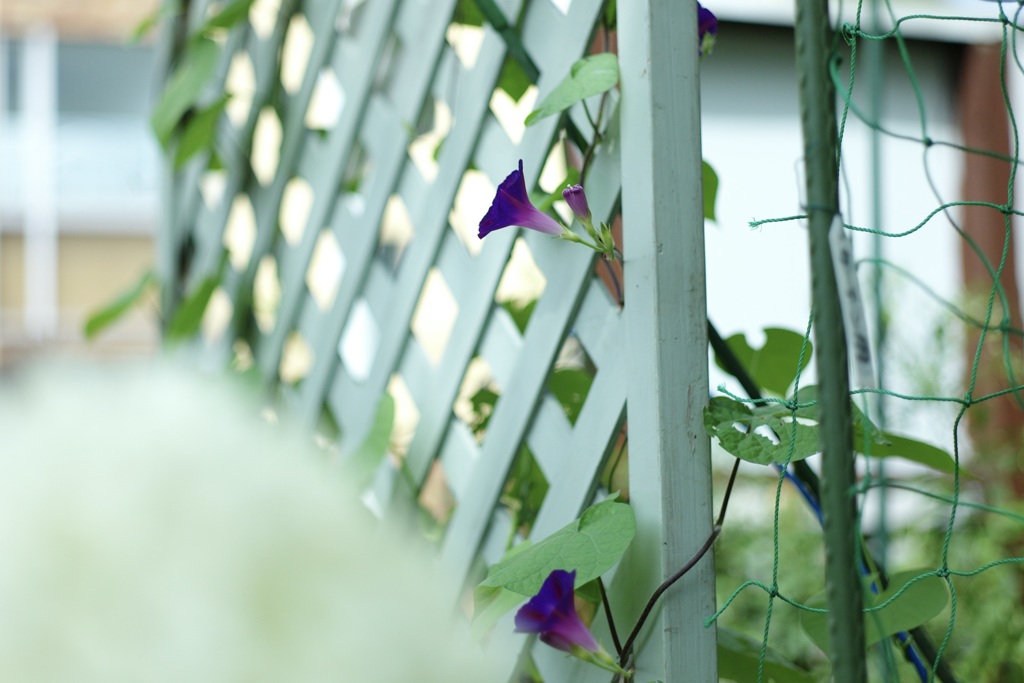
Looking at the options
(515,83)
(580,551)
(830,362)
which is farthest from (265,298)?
(830,362)

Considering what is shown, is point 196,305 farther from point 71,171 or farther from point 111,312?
point 71,171

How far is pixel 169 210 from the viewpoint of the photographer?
56.7 inches

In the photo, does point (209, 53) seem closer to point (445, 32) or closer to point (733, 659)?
point (445, 32)

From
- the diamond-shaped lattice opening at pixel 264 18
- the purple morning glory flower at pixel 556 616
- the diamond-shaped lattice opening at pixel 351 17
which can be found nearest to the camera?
the purple morning glory flower at pixel 556 616

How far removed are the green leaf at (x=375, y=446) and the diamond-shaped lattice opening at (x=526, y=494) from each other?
0.47 feet

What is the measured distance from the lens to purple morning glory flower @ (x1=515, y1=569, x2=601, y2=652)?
509mm

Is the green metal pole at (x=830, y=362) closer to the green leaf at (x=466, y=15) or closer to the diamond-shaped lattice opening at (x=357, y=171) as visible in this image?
the green leaf at (x=466, y=15)

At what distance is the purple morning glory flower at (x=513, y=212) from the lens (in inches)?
21.3

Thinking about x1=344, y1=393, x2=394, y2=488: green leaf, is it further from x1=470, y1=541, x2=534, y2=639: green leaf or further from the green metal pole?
the green metal pole

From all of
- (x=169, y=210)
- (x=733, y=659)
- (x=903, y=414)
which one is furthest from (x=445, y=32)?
(x=903, y=414)

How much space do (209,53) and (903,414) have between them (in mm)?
1319

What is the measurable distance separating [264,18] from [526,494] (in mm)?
810

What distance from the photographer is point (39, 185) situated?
4562 mm

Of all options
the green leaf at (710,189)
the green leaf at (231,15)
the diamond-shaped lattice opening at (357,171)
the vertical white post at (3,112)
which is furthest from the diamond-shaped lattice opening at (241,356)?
the vertical white post at (3,112)
